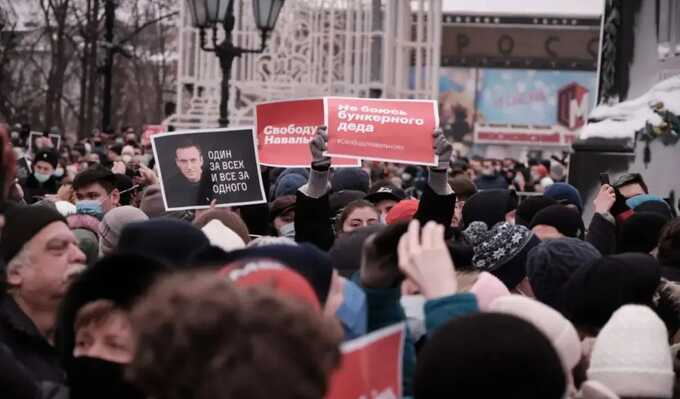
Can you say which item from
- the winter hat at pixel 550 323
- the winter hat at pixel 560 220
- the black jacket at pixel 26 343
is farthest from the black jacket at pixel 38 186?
the winter hat at pixel 550 323

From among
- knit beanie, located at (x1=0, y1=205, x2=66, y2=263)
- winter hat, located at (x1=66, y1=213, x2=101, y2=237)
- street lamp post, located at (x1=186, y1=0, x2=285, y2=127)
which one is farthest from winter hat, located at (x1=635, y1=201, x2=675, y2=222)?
street lamp post, located at (x1=186, y1=0, x2=285, y2=127)

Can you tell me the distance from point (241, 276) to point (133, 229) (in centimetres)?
137

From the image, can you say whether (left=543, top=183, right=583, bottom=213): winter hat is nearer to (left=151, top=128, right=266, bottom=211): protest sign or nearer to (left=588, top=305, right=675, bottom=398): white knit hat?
(left=151, top=128, right=266, bottom=211): protest sign

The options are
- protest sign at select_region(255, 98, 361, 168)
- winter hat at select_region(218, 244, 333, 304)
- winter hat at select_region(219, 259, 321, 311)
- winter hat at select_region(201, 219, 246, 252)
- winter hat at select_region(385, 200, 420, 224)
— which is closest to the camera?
winter hat at select_region(219, 259, 321, 311)

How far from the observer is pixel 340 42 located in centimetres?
3559

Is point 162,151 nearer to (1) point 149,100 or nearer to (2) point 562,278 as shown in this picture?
(2) point 562,278

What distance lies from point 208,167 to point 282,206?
3.12 ft

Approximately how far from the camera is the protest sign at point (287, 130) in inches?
362

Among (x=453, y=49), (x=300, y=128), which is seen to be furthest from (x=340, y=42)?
(x=453, y=49)

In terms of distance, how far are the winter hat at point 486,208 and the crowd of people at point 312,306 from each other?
1554 millimetres

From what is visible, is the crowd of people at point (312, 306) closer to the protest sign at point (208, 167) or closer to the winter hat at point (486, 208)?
the protest sign at point (208, 167)

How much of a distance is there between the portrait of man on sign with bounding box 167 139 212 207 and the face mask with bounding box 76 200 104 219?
72cm

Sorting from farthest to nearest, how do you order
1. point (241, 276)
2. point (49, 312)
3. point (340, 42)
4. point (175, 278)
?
point (340, 42) → point (49, 312) → point (241, 276) → point (175, 278)

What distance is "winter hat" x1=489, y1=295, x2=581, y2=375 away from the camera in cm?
430
